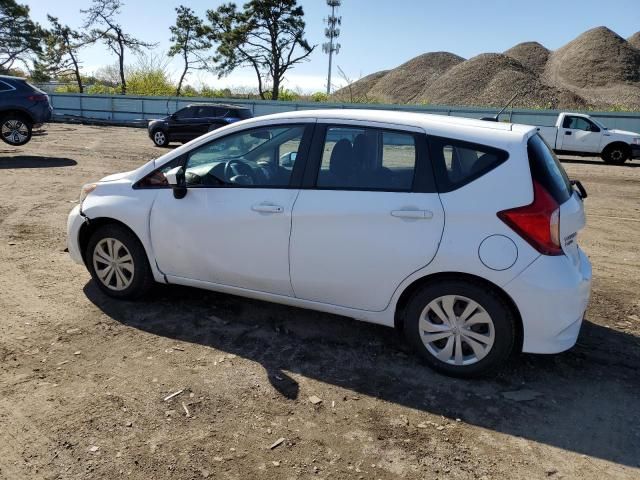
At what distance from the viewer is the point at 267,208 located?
376cm

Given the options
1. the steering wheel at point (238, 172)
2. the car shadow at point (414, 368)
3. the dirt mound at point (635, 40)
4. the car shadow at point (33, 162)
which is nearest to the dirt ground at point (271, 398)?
the car shadow at point (414, 368)

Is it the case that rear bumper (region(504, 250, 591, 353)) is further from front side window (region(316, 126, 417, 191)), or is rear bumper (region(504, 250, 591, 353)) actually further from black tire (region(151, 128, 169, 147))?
black tire (region(151, 128, 169, 147))

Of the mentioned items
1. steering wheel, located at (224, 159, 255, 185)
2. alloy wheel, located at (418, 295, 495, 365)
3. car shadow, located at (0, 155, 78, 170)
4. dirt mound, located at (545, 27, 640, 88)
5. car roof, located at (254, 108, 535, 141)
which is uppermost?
dirt mound, located at (545, 27, 640, 88)

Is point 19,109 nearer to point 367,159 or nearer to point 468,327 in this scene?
point 367,159

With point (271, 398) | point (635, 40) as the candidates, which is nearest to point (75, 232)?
point (271, 398)

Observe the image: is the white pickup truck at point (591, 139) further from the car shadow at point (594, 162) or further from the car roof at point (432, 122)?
the car roof at point (432, 122)

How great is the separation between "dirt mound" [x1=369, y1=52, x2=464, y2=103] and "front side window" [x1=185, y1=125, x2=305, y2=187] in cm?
A: 6427

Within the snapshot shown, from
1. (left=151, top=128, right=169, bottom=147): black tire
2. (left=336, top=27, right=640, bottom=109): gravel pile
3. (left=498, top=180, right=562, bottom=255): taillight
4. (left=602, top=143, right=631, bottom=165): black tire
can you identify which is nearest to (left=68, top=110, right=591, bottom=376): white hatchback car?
(left=498, top=180, right=562, bottom=255): taillight

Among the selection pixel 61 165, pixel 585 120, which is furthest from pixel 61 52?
pixel 585 120

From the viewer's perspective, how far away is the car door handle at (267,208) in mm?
3729

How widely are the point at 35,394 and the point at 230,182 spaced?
6.22ft

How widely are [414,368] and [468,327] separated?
1.62ft

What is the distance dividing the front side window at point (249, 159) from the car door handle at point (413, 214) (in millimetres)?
861

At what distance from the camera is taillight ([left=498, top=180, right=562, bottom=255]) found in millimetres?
3152
